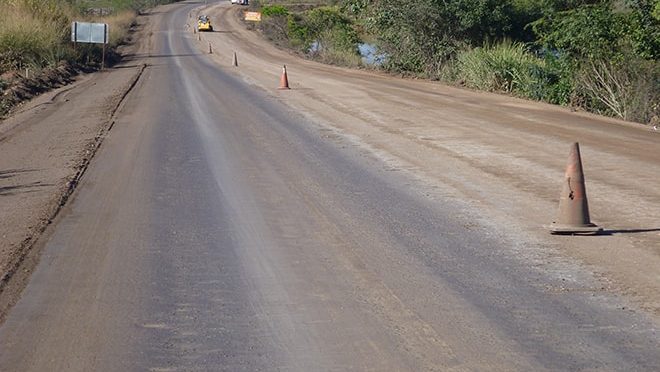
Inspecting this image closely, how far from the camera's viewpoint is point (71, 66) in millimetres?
44719

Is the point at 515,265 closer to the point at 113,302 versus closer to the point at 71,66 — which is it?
the point at 113,302

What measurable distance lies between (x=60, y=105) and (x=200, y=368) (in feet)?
77.2

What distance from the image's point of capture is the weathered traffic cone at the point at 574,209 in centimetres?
1023

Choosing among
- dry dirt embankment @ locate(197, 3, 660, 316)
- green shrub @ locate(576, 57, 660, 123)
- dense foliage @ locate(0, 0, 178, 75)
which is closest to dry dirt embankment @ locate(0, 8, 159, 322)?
dry dirt embankment @ locate(197, 3, 660, 316)

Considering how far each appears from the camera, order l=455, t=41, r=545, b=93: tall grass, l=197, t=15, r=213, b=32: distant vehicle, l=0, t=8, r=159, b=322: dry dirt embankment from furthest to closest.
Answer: l=197, t=15, r=213, b=32: distant vehicle, l=455, t=41, r=545, b=93: tall grass, l=0, t=8, r=159, b=322: dry dirt embankment

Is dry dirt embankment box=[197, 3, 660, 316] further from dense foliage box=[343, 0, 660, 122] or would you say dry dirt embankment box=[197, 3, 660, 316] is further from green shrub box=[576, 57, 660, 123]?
dense foliage box=[343, 0, 660, 122]

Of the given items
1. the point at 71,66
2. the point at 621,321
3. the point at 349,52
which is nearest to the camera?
the point at 621,321

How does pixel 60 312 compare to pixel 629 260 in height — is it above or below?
below

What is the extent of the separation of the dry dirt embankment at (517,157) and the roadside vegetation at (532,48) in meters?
1.16

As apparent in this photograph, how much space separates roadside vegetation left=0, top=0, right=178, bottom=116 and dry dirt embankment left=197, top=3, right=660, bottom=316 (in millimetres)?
8946

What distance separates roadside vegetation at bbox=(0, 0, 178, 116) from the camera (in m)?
35.5

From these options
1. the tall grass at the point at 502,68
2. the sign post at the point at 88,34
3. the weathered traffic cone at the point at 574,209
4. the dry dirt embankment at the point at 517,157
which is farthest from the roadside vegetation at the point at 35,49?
the weathered traffic cone at the point at 574,209

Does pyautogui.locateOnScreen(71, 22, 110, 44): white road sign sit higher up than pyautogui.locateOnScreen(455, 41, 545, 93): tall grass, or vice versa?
pyautogui.locateOnScreen(455, 41, 545, 93): tall grass

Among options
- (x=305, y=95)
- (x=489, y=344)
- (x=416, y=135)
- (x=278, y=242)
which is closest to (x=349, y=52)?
(x=305, y=95)
